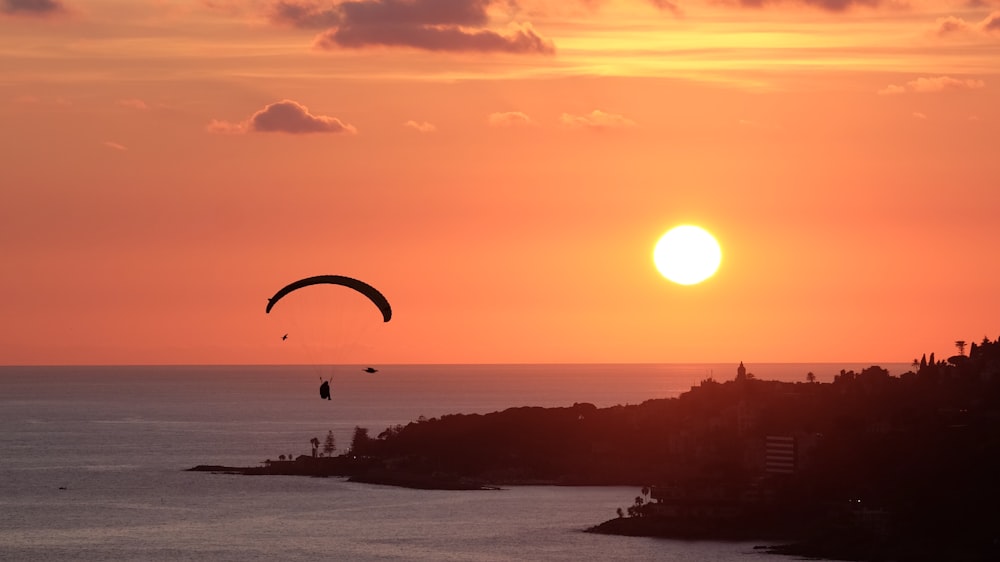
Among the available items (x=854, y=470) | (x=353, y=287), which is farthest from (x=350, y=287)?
(x=854, y=470)

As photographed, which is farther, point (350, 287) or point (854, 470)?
point (854, 470)

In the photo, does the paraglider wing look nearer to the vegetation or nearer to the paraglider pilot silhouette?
the paraglider pilot silhouette

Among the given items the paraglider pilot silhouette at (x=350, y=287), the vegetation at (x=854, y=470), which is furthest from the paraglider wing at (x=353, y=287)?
the vegetation at (x=854, y=470)

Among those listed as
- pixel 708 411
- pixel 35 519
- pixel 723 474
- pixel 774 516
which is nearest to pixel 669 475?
pixel 708 411

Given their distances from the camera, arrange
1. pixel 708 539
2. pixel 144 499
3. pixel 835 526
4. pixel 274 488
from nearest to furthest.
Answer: pixel 835 526
pixel 708 539
pixel 144 499
pixel 274 488

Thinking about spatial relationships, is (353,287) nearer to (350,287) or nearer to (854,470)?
(350,287)

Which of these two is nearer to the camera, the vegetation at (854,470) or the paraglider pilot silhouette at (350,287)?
the paraglider pilot silhouette at (350,287)

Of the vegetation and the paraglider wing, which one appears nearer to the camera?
the paraglider wing

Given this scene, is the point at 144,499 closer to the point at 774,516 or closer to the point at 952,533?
the point at 774,516

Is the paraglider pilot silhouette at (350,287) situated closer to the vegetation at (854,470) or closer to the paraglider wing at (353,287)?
the paraglider wing at (353,287)

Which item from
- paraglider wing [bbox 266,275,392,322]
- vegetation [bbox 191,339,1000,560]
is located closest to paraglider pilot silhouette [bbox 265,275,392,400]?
paraglider wing [bbox 266,275,392,322]

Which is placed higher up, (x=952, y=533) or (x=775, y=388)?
(x=775, y=388)
